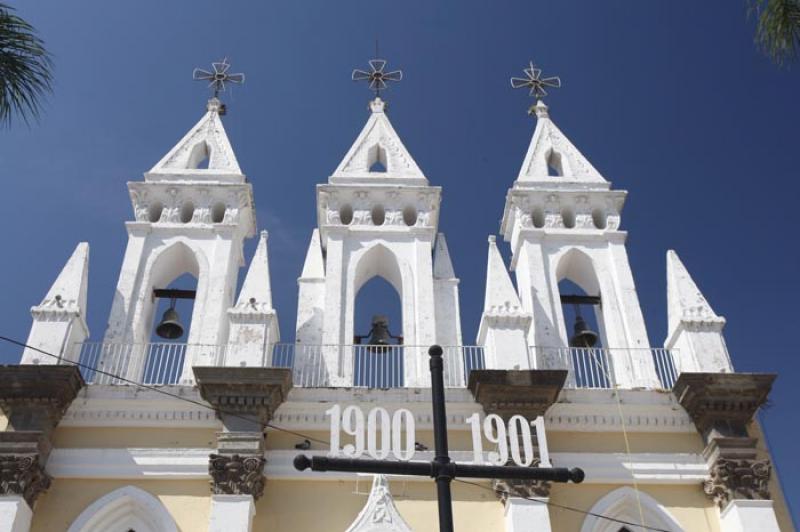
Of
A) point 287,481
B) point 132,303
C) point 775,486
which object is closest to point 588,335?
point 775,486

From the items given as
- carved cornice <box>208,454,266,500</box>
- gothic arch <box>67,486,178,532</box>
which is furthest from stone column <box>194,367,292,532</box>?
gothic arch <box>67,486,178,532</box>

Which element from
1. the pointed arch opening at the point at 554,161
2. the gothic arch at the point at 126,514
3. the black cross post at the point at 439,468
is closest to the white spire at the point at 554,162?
the pointed arch opening at the point at 554,161

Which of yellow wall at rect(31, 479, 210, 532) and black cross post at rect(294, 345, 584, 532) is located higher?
yellow wall at rect(31, 479, 210, 532)

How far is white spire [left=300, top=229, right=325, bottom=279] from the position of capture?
18.2m

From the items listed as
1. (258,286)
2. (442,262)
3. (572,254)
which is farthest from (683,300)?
(258,286)

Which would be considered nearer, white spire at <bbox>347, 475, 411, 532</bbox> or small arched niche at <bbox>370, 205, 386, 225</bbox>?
white spire at <bbox>347, 475, 411, 532</bbox>

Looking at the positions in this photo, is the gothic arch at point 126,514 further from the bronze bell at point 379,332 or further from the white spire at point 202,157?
the white spire at point 202,157

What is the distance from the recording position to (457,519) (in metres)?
13.8

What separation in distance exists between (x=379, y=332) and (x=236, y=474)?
4.46m

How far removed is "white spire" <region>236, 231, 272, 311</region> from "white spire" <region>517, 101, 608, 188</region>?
20.9 ft

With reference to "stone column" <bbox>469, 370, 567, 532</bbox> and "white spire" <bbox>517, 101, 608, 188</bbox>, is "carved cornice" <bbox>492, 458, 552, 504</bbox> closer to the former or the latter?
"stone column" <bbox>469, 370, 567, 532</bbox>

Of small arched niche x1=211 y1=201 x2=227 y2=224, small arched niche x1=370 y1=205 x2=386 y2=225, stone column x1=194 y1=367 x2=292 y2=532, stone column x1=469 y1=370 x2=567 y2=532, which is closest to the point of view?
stone column x1=194 y1=367 x2=292 y2=532

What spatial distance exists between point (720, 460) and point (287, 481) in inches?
280

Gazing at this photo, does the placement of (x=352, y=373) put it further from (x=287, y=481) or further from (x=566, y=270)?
(x=566, y=270)
